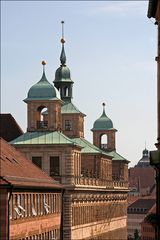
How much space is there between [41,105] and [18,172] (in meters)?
40.5

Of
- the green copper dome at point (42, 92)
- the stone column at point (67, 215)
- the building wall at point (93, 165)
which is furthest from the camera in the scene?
the building wall at point (93, 165)

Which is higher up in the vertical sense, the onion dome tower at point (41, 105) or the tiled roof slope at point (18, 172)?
the onion dome tower at point (41, 105)

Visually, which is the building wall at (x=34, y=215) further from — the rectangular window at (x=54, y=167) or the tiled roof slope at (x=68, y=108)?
the tiled roof slope at (x=68, y=108)

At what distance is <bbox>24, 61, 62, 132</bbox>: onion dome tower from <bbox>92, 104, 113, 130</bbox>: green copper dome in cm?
4475

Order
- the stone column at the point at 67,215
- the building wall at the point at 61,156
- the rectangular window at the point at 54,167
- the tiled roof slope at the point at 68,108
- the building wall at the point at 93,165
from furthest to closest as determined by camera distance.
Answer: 1. the tiled roof slope at the point at 68,108
2. the building wall at the point at 93,165
3. the rectangular window at the point at 54,167
4. the building wall at the point at 61,156
5. the stone column at the point at 67,215

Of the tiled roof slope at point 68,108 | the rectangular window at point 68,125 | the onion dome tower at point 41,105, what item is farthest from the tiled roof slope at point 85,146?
the onion dome tower at point 41,105

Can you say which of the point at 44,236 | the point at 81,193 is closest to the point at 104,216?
the point at 81,193

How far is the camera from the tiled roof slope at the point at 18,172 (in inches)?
2541

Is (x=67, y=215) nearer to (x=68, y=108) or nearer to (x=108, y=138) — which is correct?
(x=68, y=108)

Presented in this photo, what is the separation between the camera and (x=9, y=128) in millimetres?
129625

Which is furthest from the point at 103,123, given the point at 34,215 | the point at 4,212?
the point at 4,212

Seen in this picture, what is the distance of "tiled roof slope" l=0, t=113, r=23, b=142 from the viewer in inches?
5071

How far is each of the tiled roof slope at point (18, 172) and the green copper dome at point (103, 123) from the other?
6896 centimetres

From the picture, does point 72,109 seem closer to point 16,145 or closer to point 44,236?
point 16,145
